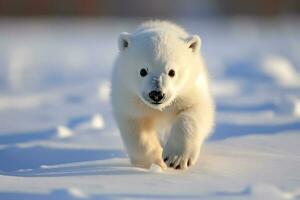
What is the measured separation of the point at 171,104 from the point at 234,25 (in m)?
23.0

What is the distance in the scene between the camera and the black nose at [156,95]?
353 cm

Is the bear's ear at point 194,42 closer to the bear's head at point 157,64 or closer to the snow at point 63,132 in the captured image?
the bear's head at point 157,64

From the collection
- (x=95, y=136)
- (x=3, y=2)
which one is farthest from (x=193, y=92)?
(x=3, y=2)

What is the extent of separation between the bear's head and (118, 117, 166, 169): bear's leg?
0.18 m

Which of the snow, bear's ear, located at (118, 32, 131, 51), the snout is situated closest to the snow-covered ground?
the snow

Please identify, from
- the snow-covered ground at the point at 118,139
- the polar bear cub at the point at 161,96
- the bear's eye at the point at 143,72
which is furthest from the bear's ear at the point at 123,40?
the snow-covered ground at the point at 118,139

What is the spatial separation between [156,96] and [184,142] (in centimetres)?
29

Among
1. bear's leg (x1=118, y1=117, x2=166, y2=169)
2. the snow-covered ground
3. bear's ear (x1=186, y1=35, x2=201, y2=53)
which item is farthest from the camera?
bear's ear (x1=186, y1=35, x2=201, y2=53)

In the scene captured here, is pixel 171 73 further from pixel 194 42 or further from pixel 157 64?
pixel 194 42

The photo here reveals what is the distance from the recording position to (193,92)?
12.7 feet

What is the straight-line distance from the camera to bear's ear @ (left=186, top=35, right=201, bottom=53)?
13.0 ft

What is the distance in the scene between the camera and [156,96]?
3537mm

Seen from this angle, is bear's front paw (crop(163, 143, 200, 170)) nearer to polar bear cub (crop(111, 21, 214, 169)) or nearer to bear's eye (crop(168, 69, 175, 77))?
polar bear cub (crop(111, 21, 214, 169))

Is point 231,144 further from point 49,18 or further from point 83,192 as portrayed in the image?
point 49,18
